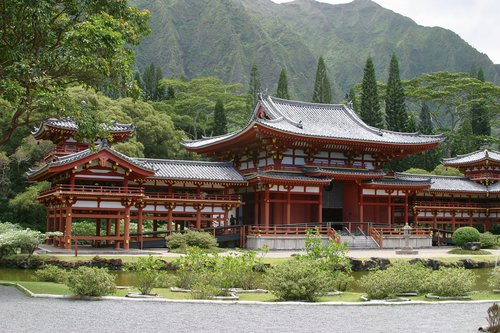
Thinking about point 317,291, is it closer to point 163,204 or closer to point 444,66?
point 163,204

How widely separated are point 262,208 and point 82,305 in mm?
26792

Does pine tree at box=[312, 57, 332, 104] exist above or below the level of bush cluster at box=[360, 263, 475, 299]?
above

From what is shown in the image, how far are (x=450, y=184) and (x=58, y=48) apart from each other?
40223mm

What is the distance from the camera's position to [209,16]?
525 ft

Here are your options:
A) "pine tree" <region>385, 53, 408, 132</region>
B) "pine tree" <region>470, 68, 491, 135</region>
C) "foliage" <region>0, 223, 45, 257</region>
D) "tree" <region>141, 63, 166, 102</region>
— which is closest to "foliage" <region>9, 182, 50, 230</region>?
"foliage" <region>0, 223, 45, 257</region>

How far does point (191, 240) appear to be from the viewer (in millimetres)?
34875

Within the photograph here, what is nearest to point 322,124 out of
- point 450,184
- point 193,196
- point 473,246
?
point 193,196

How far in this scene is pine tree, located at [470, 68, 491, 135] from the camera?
271 feet

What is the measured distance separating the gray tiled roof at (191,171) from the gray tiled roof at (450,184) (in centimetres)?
1557

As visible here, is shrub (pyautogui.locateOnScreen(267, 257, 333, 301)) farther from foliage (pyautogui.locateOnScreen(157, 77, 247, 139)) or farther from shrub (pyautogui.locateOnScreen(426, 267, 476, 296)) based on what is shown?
foliage (pyautogui.locateOnScreen(157, 77, 247, 139))

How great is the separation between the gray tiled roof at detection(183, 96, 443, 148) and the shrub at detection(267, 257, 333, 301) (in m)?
23.6

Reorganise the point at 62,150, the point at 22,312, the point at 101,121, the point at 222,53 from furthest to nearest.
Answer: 1. the point at 222,53
2. the point at 62,150
3. the point at 101,121
4. the point at 22,312

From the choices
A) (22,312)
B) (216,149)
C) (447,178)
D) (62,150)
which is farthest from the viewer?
(447,178)

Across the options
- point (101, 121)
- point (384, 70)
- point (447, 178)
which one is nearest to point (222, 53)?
point (384, 70)
